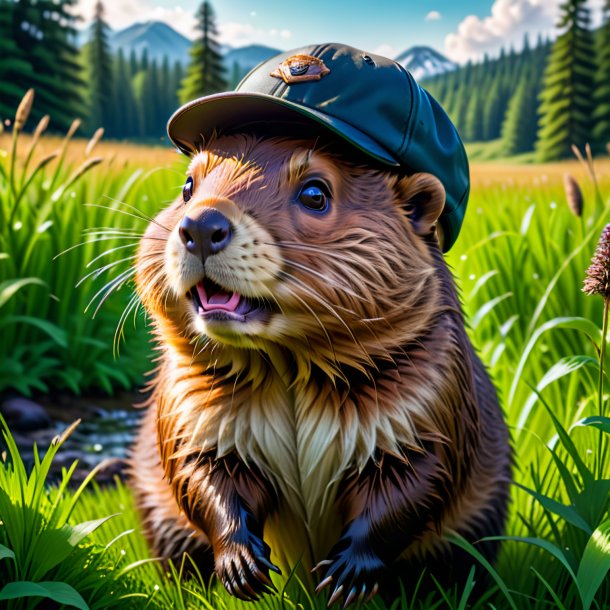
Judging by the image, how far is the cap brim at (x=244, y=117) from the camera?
176cm

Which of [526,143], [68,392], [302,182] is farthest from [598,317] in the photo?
[526,143]

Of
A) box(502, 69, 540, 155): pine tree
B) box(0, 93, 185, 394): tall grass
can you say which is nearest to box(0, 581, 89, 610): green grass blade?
box(0, 93, 185, 394): tall grass

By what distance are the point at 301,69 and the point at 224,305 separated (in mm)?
632

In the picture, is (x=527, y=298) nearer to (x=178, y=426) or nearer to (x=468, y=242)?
(x=468, y=242)

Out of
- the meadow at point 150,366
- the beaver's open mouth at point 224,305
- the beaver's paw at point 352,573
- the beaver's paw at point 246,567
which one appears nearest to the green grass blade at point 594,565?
the meadow at point 150,366

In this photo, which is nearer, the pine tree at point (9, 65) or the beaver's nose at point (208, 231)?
the beaver's nose at point (208, 231)

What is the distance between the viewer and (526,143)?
16391mm

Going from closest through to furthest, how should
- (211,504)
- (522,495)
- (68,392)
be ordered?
(211,504) → (522,495) → (68,392)

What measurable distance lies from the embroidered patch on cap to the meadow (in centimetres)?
49

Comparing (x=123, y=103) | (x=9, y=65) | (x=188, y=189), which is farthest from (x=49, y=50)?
(x=188, y=189)

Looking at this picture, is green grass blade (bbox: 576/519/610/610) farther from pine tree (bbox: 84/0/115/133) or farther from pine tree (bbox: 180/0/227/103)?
pine tree (bbox: 84/0/115/133)

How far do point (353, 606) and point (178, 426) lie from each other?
0.61m

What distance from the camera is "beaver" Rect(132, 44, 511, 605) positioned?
5.51ft

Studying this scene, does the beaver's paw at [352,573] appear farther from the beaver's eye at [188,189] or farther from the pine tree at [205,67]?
the pine tree at [205,67]
